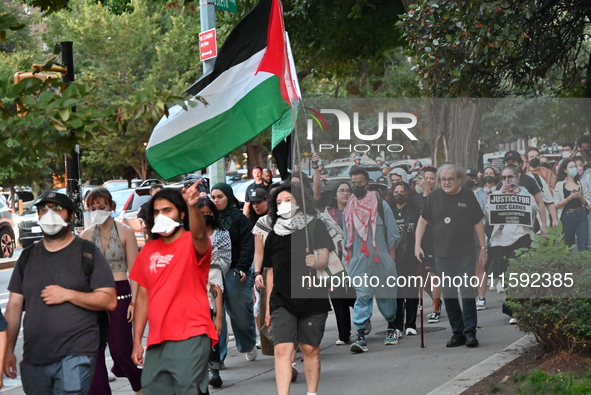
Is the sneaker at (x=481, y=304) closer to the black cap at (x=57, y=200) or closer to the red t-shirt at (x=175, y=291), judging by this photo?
the red t-shirt at (x=175, y=291)

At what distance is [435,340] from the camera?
9.83 m

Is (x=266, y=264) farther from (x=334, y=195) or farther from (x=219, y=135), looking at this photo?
(x=334, y=195)

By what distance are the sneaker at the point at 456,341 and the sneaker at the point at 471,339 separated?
0.08 m

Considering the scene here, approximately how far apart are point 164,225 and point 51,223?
76 centimetres

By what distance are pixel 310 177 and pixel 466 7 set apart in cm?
225

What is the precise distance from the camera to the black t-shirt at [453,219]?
30.4ft

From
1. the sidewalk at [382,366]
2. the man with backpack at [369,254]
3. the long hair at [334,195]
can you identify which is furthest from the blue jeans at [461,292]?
the long hair at [334,195]

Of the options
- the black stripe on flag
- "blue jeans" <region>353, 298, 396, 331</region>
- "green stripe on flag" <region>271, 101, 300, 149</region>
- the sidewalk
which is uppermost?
the black stripe on flag

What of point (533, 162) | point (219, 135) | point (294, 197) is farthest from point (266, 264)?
point (533, 162)

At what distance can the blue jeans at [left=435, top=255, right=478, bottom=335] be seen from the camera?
9180mm

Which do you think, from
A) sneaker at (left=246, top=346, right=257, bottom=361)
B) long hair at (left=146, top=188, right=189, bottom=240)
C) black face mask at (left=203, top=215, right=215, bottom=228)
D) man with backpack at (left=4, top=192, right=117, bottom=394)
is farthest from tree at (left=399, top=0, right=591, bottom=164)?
man with backpack at (left=4, top=192, right=117, bottom=394)

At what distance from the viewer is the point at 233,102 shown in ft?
24.0

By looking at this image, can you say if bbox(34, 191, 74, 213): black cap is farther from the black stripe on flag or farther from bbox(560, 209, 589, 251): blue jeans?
bbox(560, 209, 589, 251): blue jeans

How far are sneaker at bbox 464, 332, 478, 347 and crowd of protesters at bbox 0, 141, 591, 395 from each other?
0.01 meters
